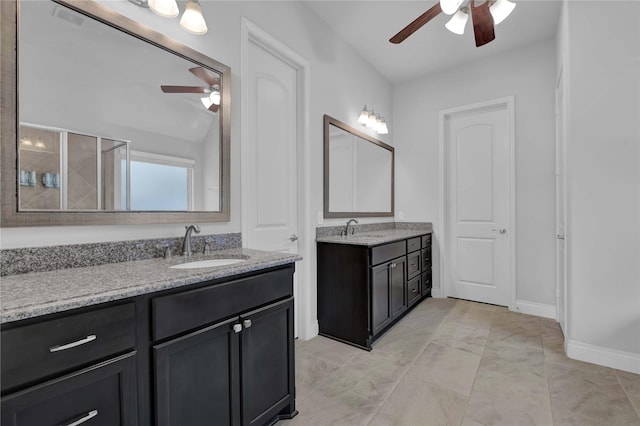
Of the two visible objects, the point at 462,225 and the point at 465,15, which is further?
the point at 462,225

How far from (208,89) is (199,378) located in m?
1.58

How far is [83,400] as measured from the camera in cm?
88

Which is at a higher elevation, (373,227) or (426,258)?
(373,227)


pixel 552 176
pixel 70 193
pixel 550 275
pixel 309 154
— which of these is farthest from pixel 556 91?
pixel 70 193

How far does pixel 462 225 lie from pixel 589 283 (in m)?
1.63

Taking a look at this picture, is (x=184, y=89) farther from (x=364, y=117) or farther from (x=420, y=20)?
(x=364, y=117)

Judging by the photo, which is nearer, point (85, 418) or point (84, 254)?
point (85, 418)

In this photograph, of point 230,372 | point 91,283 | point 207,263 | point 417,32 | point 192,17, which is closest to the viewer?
point 91,283

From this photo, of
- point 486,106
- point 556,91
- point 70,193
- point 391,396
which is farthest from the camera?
point 486,106

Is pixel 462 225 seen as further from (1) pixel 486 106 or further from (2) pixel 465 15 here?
(2) pixel 465 15

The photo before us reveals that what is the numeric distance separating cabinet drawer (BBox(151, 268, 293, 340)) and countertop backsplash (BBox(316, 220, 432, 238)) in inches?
50.1

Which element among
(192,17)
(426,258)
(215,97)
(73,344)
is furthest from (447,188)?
(73,344)

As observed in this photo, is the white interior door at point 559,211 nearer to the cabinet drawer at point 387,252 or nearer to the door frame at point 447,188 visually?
the door frame at point 447,188

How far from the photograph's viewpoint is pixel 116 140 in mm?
1436
